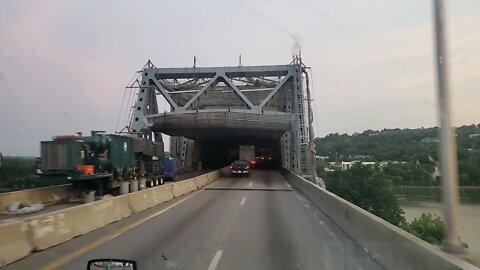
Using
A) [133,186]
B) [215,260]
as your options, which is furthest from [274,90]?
[215,260]

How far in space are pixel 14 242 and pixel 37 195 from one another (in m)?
15.1

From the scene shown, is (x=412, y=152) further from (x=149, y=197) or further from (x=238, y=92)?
(x=238, y=92)

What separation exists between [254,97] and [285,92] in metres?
5.14

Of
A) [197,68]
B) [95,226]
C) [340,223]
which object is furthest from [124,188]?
[197,68]

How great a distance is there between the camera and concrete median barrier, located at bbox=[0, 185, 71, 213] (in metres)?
21.1

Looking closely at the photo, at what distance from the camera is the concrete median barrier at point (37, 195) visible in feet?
69.3

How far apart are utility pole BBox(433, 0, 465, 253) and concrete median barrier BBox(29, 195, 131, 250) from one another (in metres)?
8.35

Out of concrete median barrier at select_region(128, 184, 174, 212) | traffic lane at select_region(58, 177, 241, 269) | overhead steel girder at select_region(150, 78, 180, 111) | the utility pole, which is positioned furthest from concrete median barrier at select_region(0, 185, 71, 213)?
overhead steel girder at select_region(150, 78, 180, 111)

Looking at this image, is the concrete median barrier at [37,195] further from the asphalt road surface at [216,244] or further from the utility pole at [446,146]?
the utility pole at [446,146]

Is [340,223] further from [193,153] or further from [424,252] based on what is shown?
[193,153]

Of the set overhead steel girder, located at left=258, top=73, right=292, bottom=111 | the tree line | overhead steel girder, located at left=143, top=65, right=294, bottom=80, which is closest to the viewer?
the tree line

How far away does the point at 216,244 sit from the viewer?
11406 mm

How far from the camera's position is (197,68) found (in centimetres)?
7469

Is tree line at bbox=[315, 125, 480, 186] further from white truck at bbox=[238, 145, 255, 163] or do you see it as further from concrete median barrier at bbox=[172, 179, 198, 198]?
white truck at bbox=[238, 145, 255, 163]
